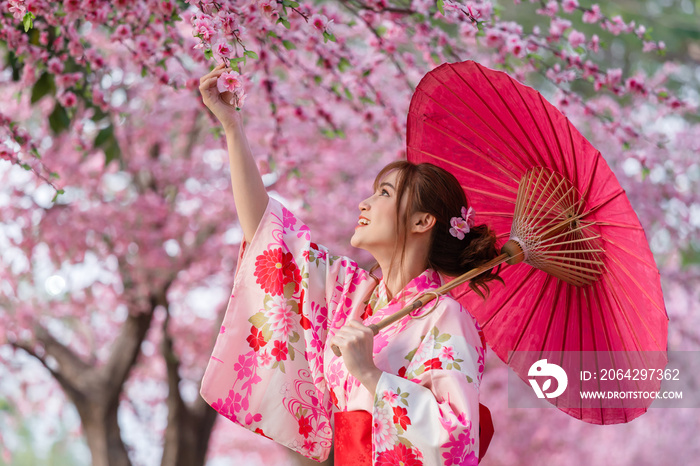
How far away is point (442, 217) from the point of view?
197 cm

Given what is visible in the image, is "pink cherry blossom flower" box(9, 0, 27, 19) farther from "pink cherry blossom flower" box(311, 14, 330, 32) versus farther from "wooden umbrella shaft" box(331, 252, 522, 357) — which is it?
"wooden umbrella shaft" box(331, 252, 522, 357)

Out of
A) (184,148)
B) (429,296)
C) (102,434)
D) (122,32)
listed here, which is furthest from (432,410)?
(184,148)

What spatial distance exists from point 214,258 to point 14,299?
70.9 inches

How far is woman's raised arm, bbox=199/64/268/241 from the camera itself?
1.90 metres

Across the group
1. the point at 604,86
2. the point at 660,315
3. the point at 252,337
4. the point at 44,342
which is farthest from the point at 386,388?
the point at 44,342

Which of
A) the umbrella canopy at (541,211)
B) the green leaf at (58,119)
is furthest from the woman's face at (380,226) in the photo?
the green leaf at (58,119)

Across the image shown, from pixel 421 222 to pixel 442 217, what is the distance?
0.20ft

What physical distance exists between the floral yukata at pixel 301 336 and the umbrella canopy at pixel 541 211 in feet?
1.18

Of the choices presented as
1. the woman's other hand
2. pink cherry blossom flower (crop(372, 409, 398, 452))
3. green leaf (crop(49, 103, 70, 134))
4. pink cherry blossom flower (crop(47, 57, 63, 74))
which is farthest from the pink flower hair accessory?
green leaf (crop(49, 103, 70, 134))

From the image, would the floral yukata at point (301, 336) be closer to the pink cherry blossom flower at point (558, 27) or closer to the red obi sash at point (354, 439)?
the red obi sash at point (354, 439)

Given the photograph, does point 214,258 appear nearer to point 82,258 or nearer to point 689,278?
point 82,258

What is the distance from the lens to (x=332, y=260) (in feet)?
7.21

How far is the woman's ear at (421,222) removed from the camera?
6.42 feet

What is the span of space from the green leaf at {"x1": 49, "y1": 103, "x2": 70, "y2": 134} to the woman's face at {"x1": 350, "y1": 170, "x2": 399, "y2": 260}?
Answer: 1692 millimetres
